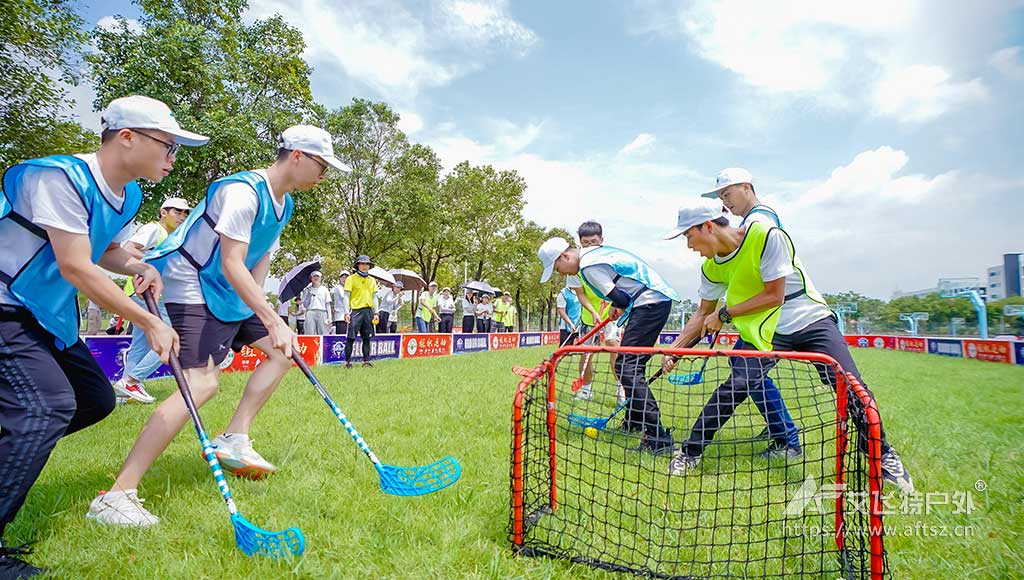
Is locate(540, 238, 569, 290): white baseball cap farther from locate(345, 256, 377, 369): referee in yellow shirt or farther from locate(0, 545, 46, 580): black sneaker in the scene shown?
locate(345, 256, 377, 369): referee in yellow shirt

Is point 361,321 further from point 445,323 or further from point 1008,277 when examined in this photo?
point 1008,277

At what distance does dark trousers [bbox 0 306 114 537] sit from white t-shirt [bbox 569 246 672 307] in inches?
148

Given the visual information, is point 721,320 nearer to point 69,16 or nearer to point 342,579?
point 342,579

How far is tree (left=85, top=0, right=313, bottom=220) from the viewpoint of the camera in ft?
46.8

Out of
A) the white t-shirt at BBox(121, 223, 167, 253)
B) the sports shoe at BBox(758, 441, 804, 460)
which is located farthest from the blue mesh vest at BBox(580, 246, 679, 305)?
the white t-shirt at BBox(121, 223, 167, 253)

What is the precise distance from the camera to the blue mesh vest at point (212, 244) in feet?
10.1

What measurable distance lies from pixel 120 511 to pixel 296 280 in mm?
3176

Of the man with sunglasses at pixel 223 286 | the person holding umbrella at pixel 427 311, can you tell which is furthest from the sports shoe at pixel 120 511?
the person holding umbrella at pixel 427 311

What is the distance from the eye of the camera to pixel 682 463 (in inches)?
142

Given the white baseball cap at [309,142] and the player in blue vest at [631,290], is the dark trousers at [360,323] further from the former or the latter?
the white baseball cap at [309,142]

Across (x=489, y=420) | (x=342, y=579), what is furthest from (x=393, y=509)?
(x=489, y=420)

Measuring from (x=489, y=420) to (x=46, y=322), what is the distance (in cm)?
368

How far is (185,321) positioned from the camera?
10.2 feet

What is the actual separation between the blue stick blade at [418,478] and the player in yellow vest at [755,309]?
1.51 m
